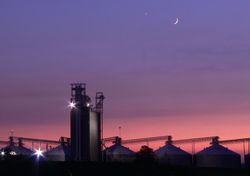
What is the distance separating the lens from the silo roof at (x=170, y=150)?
110 meters

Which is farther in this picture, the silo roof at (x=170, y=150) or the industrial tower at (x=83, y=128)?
the silo roof at (x=170, y=150)

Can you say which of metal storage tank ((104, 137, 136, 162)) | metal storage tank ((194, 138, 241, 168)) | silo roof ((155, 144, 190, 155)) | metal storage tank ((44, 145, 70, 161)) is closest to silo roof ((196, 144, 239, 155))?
metal storage tank ((194, 138, 241, 168))

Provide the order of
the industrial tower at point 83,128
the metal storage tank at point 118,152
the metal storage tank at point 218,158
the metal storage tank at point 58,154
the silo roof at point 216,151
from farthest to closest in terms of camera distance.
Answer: the metal storage tank at point 118,152
the metal storage tank at point 58,154
the silo roof at point 216,151
the metal storage tank at point 218,158
the industrial tower at point 83,128

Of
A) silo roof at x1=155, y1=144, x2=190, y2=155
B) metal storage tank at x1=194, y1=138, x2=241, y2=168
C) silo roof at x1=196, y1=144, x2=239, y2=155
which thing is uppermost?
silo roof at x1=155, y1=144, x2=190, y2=155

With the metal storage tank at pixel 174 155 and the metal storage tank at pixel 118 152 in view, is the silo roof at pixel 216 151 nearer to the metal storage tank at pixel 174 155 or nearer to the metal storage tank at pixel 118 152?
the metal storage tank at pixel 174 155

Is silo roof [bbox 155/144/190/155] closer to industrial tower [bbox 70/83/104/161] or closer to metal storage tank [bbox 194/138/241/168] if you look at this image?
metal storage tank [bbox 194/138/241/168]

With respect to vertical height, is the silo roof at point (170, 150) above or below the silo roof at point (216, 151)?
above

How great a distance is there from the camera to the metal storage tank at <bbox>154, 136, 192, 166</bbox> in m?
107

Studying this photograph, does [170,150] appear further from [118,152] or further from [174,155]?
[118,152]


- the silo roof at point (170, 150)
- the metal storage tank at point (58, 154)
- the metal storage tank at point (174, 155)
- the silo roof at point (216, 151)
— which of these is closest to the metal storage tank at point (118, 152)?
the silo roof at point (170, 150)

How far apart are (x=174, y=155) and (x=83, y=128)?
2826 cm

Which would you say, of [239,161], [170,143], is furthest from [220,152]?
[170,143]

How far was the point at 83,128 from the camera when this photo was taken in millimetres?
88062

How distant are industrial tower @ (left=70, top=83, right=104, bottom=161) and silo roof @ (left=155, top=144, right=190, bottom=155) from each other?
2354 cm
